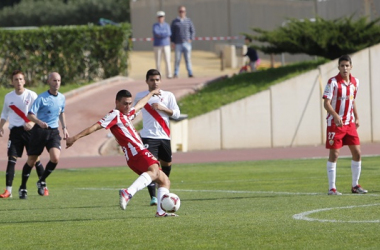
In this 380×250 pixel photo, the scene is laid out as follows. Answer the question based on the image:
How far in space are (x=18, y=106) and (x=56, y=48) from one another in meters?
17.3

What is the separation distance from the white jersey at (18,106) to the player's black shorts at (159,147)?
3.28 metres

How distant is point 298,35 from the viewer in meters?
30.8

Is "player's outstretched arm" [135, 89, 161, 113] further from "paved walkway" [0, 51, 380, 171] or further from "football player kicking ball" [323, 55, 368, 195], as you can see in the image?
"paved walkway" [0, 51, 380, 171]

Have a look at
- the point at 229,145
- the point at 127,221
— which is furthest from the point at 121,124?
the point at 229,145

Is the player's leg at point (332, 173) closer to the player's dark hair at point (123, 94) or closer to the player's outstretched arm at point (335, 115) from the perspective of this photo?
the player's outstretched arm at point (335, 115)

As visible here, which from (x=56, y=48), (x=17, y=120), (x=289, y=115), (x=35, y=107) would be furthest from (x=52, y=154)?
(x=56, y=48)

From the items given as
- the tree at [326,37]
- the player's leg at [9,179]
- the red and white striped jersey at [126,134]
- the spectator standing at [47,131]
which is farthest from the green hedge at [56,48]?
the red and white striped jersey at [126,134]

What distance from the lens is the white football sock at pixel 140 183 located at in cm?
1123

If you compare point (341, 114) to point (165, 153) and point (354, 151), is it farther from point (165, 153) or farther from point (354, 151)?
point (165, 153)

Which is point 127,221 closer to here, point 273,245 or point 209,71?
point 273,245

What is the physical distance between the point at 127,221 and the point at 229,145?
16977mm

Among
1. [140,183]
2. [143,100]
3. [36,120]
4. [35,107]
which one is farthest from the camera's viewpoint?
[35,107]

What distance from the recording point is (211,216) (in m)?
11.4

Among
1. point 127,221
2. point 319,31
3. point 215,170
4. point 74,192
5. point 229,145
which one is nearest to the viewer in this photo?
point 127,221
